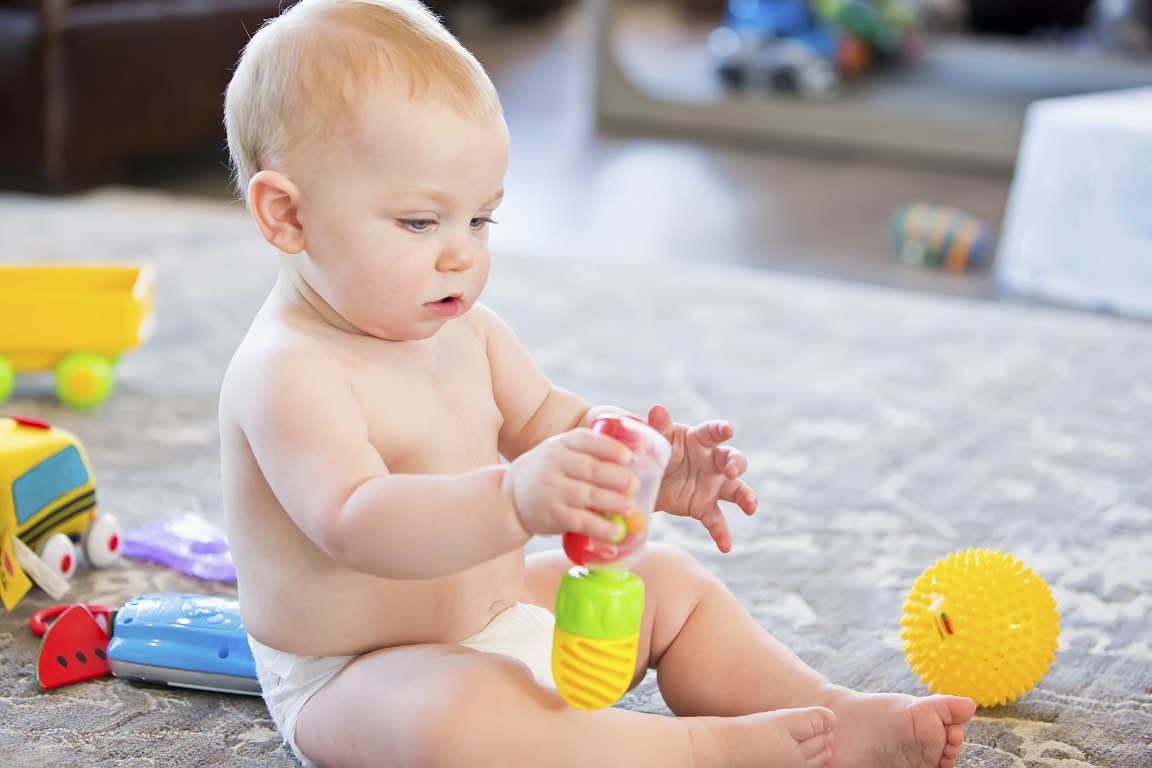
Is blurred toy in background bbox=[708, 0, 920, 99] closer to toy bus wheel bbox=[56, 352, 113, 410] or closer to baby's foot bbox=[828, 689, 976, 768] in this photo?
toy bus wheel bbox=[56, 352, 113, 410]

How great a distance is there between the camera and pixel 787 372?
1.58 meters

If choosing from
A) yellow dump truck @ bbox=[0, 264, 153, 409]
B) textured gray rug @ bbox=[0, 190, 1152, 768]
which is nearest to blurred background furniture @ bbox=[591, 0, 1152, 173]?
textured gray rug @ bbox=[0, 190, 1152, 768]

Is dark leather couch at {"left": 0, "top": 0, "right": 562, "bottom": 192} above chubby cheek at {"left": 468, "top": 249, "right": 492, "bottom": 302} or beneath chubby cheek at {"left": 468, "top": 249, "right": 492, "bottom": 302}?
beneath

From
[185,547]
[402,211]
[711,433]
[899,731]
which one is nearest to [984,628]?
[899,731]

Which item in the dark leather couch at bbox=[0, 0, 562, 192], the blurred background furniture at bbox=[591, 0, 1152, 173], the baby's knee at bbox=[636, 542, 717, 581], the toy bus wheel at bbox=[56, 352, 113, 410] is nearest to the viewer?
the baby's knee at bbox=[636, 542, 717, 581]

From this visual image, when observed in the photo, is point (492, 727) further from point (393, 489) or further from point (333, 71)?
point (333, 71)

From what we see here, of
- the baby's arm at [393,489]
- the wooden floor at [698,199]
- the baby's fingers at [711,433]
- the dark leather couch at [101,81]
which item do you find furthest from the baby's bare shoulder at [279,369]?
the dark leather couch at [101,81]

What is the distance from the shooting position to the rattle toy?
0.62 m

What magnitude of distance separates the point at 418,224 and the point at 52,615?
43cm

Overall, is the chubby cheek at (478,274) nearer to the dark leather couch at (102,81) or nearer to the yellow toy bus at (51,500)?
the yellow toy bus at (51,500)

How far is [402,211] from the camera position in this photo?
2.23 feet

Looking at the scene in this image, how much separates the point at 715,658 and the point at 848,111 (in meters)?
2.65

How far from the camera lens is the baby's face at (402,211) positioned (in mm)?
670

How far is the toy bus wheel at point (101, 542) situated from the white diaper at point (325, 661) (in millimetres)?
261
